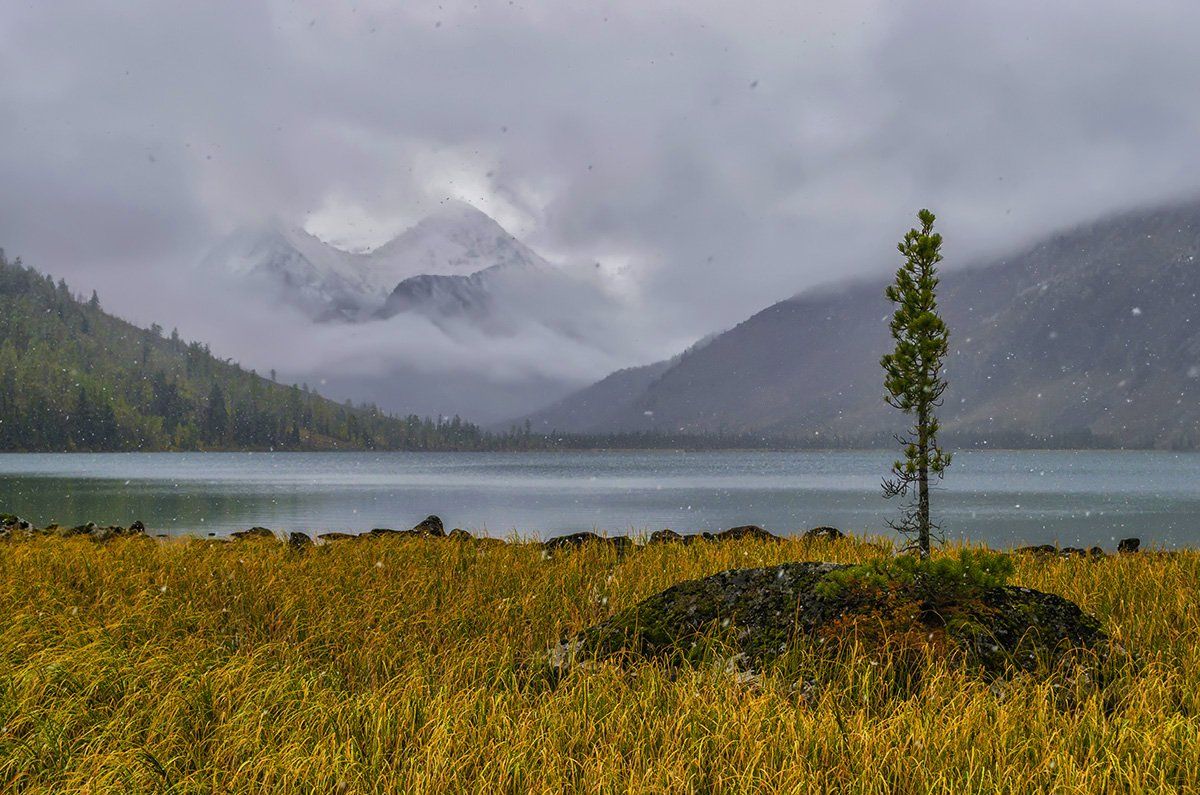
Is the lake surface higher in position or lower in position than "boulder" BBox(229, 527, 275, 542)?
lower

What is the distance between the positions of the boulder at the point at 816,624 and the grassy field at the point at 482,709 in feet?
1.34

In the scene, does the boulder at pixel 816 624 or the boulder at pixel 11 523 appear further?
the boulder at pixel 11 523

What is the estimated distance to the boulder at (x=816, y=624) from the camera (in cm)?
849

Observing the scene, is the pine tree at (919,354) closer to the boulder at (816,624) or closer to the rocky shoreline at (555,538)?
the rocky shoreline at (555,538)

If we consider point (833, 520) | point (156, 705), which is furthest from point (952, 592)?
point (833, 520)

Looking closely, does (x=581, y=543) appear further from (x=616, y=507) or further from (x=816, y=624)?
(x=616, y=507)

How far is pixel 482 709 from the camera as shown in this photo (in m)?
7.28

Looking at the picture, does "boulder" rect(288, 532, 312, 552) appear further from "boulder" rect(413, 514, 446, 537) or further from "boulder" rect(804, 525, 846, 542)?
"boulder" rect(804, 525, 846, 542)

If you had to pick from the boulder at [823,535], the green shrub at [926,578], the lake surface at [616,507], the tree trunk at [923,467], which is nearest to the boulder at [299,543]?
the boulder at [823,535]

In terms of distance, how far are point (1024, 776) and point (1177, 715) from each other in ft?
5.42

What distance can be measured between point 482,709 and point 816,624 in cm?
330

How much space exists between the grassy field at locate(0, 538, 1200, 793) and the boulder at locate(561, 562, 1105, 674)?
1.34 feet

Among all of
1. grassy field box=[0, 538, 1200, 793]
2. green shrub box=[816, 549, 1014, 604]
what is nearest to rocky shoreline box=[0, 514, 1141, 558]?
grassy field box=[0, 538, 1200, 793]

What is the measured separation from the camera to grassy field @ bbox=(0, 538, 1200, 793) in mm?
6094
